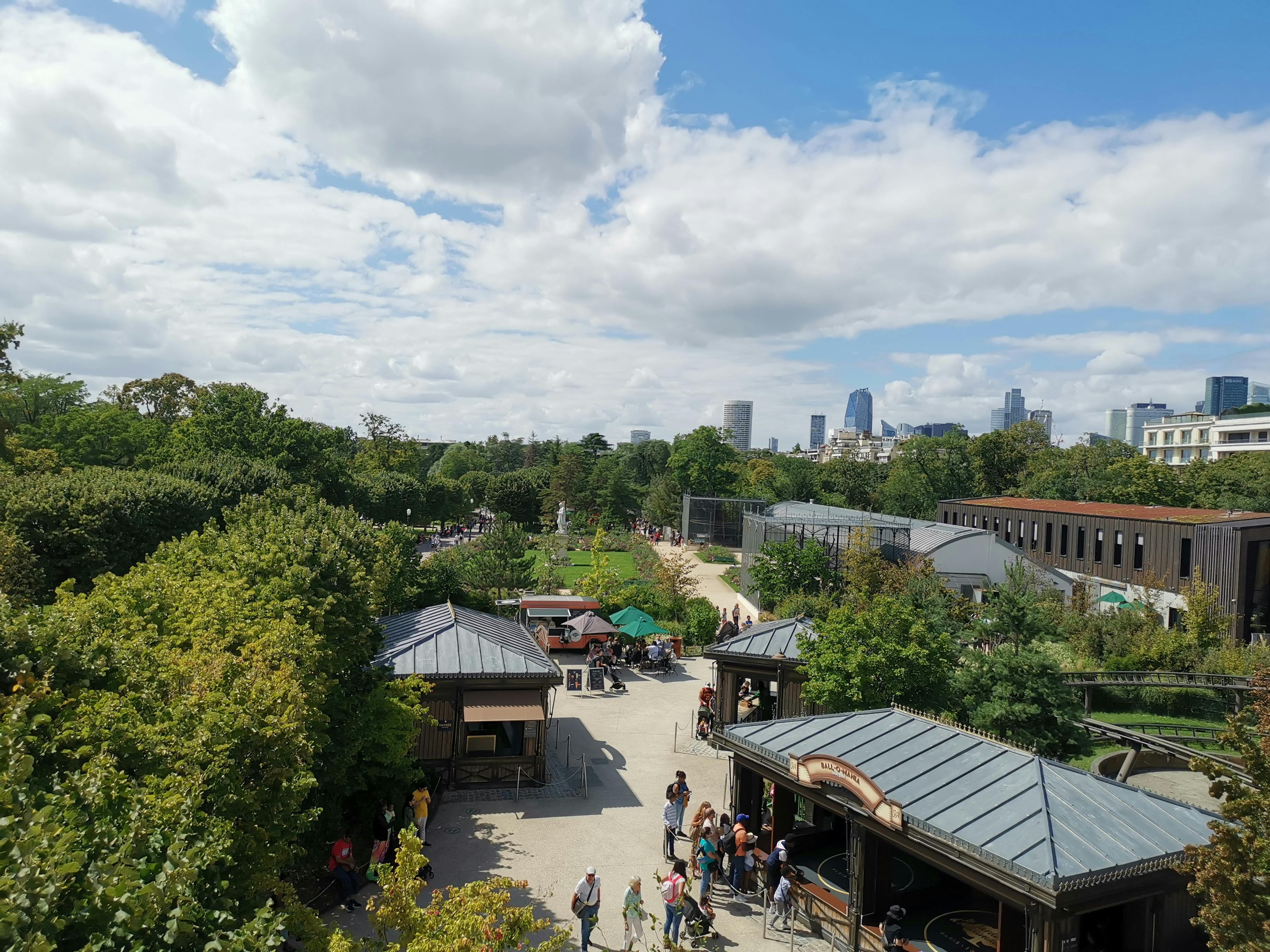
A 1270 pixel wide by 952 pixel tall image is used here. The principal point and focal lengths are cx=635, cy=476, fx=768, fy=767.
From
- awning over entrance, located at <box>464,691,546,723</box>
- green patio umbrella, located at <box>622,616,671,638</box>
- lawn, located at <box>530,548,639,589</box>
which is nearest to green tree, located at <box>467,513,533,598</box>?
lawn, located at <box>530,548,639,589</box>

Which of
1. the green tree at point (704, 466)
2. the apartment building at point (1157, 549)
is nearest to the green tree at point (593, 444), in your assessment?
the green tree at point (704, 466)

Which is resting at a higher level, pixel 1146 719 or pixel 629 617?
pixel 629 617

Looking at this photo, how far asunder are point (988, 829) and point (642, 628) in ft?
62.3

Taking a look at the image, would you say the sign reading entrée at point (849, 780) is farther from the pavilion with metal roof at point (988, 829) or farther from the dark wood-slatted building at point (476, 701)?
the dark wood-slatted building at point (476, 701)

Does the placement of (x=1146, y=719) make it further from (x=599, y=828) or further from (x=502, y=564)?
(x=502, y=564)

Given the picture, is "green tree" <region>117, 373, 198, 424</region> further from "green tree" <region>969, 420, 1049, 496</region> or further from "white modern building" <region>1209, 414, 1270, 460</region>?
"white modern building" <region>1209, 414, 1270, 460</region>

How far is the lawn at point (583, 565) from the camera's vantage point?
152 feet

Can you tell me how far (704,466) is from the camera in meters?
87.1

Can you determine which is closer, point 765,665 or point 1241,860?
point 1241,860

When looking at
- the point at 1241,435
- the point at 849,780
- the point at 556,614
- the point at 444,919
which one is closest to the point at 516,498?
the point at 556,614

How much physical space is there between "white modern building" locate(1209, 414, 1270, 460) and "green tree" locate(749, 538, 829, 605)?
84275mm

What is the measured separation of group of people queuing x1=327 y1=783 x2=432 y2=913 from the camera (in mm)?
13445

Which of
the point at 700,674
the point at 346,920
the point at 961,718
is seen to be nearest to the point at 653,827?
the point at 346,920

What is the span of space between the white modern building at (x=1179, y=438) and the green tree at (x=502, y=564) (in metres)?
106
